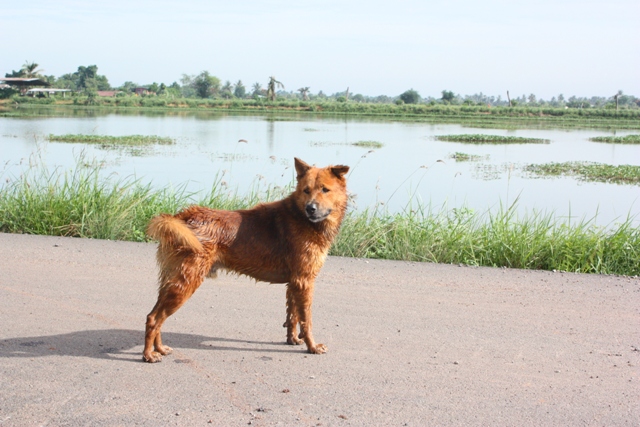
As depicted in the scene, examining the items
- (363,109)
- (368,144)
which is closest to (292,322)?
(368,144)

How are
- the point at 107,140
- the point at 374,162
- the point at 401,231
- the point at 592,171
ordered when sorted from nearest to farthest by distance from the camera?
the point at 401,231 < the point at 592,171 < the point at 374,162 < the point at 107,140

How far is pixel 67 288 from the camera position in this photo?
22.0 ft

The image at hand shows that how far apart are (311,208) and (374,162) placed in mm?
20051

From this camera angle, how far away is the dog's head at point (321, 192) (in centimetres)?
491

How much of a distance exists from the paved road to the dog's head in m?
1.10

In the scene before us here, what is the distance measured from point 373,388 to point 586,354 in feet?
6.26

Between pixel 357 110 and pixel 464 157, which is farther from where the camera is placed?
pixel 357 110

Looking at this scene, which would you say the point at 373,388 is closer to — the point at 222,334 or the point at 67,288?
the point at 222,334

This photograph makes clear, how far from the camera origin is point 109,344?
522 centimetres

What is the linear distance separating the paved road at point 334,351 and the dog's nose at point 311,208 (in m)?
1.12

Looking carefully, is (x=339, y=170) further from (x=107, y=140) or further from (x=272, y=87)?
(x=272, y=87)

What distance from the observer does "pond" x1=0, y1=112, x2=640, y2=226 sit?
1623 cm

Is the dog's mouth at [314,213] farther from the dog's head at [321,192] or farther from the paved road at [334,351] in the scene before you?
the paved road at [334,351]

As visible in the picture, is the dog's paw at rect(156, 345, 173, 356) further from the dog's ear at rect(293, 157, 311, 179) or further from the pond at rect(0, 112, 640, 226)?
the pond at rect(0, 112, 640, 226)
